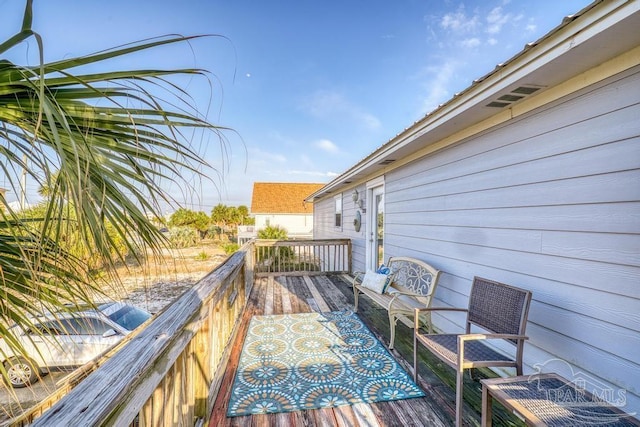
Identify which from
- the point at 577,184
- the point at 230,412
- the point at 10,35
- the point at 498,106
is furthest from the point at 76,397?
the point at 498,106

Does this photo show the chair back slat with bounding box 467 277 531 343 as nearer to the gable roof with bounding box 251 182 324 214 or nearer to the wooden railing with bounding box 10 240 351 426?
the wooden railing with bounding box 10 240 351 426

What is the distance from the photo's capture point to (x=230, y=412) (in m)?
2.04

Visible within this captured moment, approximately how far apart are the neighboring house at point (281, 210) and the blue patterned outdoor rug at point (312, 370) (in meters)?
18.9

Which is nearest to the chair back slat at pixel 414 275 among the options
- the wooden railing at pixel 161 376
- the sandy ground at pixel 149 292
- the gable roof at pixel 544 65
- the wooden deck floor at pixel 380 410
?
the wooden deck floor at pixel 380 410

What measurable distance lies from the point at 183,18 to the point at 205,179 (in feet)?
3.83

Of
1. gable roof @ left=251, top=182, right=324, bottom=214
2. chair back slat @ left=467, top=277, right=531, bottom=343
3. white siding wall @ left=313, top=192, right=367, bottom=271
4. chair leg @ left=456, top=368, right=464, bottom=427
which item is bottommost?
chair leg @ left=456, top=368, right=464, bottom=427

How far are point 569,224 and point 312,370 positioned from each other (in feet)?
7.48

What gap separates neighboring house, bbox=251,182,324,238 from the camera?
2295 centimetres

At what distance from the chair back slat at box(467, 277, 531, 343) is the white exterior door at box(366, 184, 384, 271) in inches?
117

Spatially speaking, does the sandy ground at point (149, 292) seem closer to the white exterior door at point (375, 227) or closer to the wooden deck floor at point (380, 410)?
the wooden deck floor at point (380, 410)

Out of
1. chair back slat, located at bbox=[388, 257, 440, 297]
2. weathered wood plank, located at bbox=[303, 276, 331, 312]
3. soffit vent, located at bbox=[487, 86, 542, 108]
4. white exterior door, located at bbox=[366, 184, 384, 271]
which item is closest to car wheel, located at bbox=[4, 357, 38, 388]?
soffit vent, located at bbox=[487, 86, 542, 108]

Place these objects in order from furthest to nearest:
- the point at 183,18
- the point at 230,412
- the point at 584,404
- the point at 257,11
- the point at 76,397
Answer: the point at 257,11, the point at 230,412, the point at 183,18, the point at 584,404, the point at 76,397

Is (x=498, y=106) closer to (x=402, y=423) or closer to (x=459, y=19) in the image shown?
(x=402, y=423)

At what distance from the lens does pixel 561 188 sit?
79.1 inches
